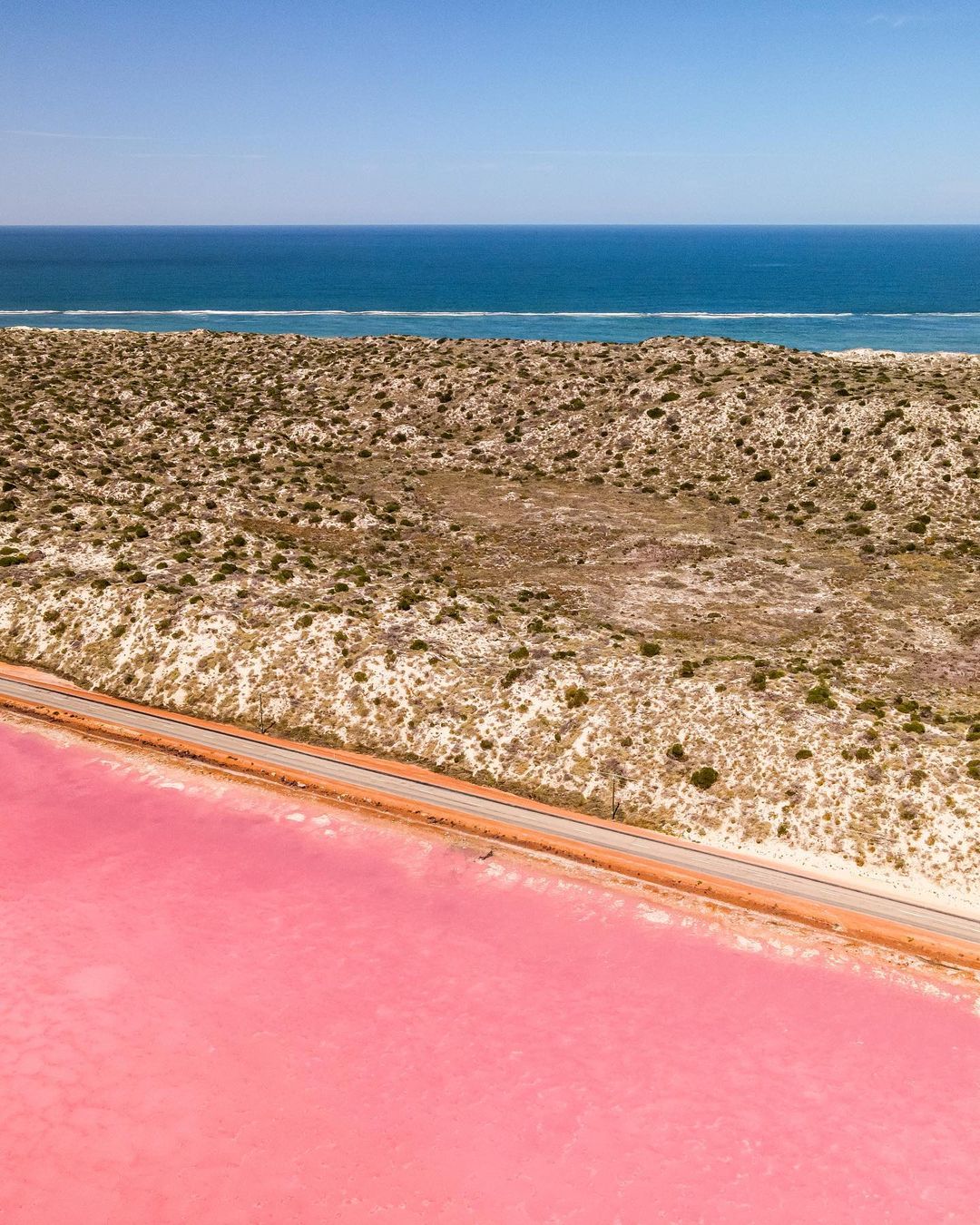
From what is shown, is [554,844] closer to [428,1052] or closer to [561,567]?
[428,1052]

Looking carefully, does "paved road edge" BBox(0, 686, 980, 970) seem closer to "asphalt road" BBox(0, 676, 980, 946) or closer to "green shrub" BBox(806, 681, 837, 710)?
"asphalt road" BBox(0, 676, 980, 946)

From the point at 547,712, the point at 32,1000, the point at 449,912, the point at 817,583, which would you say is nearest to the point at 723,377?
the point at 817,583

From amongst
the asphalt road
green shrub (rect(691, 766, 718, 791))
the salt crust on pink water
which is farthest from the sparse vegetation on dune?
the salt crust on pink water

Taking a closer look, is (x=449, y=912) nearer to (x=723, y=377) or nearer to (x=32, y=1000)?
(x=32, y=1000)

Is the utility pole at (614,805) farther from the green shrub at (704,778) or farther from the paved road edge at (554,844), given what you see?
the green shrub at (704,778)

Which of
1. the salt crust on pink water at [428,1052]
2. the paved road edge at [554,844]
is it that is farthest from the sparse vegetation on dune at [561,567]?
the salt crust on pink water at [428,1052]
